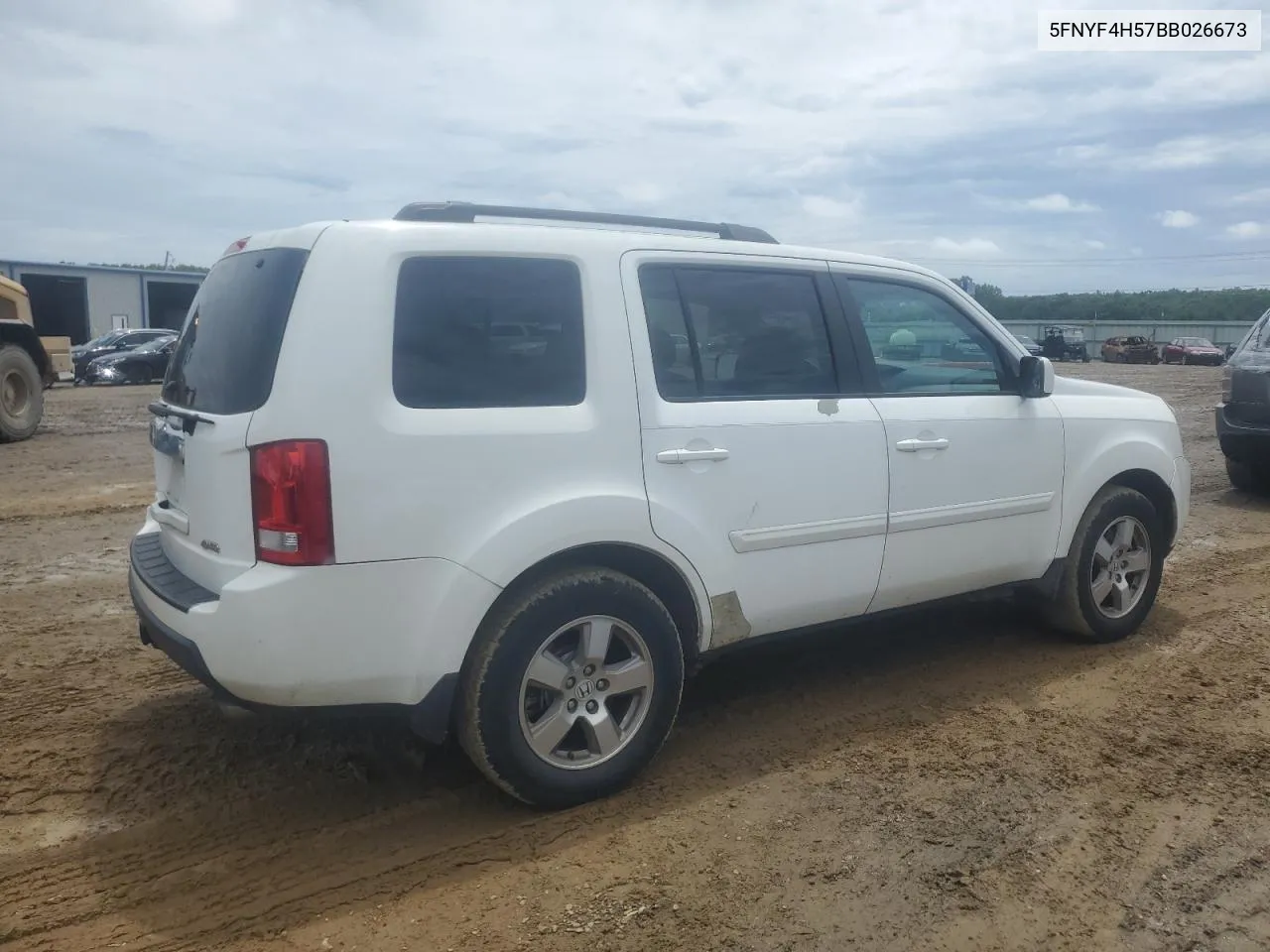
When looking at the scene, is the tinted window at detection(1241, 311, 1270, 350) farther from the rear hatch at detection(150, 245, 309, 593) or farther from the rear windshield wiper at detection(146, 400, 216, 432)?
the rear windshield wiper at detection(146, 400, 216, 432)

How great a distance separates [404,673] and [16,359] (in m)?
12.9

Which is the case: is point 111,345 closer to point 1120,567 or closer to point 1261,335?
point 1261,335

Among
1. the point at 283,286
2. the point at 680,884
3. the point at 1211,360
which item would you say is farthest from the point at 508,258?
the point at 1211,360

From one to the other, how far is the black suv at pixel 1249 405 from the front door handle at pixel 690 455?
7254 millimetres

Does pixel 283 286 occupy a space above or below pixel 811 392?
above

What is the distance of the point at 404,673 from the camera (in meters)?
3.19

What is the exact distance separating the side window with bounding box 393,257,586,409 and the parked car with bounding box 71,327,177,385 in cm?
2677

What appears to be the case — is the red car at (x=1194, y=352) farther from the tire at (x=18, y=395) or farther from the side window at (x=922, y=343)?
the side window at (x=922, y=343)

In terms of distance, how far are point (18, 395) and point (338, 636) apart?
1300 centimetres

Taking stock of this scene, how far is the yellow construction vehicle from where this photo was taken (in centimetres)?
1358

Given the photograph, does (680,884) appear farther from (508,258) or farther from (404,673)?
(508,258)

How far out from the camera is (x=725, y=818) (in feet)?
11.6

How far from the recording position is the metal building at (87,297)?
122 ft

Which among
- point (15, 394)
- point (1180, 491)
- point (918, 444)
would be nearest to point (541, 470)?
point (918, 444)
